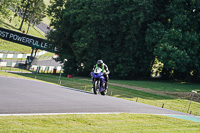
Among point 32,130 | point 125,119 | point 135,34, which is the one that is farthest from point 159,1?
point 32,130

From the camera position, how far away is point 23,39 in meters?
51.8

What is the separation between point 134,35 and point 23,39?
2063cm

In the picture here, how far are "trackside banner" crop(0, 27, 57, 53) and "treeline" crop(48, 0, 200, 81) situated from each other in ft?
13.0

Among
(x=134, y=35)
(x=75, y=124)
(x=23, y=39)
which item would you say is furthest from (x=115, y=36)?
(x=75, y=124)

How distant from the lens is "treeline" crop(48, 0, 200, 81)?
125 ft

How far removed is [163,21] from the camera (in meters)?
44.0

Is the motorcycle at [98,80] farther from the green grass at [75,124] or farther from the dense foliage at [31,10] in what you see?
the dense foliage at [31,10]

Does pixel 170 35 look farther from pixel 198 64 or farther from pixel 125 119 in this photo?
pixel 125 119

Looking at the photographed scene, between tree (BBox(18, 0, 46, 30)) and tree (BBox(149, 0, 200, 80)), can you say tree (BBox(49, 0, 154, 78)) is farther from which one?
tree (BBox(18, 0, 46, 30))

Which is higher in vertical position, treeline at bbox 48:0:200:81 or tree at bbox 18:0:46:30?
tree at bbox 18:0:46:30

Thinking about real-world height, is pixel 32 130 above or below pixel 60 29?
below

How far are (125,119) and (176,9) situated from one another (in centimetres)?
3258

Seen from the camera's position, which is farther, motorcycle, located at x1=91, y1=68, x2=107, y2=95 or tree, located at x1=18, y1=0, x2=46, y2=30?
tree, located at x1=18, y1=0, x2=46, y2=30

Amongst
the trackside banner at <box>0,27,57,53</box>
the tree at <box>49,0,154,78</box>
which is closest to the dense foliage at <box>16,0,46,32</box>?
the trackside banner at <box>0,27,57,53</box>
